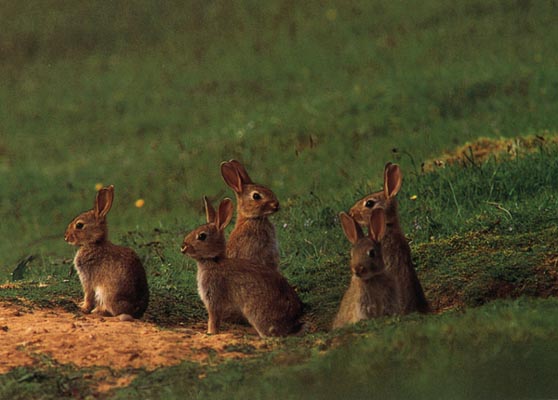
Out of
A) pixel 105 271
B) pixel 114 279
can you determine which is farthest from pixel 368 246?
pixel 105 271

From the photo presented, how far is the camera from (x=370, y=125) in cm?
1644

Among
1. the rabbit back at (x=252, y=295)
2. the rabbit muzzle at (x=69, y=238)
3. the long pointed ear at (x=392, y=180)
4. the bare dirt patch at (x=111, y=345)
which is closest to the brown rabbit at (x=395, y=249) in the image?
the long pointed ear at (x=392, y=180)

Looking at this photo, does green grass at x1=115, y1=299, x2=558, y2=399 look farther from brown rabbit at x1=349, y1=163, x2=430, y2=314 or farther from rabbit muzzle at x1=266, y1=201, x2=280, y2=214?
rabbit muzzle at x1=266, y1=201, x2=280, y2=214

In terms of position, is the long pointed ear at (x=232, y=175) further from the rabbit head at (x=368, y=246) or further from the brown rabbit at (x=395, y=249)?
the rabbit head at (x=368, y=246)

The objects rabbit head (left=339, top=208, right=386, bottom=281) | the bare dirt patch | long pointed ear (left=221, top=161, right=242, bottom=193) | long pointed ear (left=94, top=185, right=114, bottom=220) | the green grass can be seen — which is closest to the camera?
the green grass

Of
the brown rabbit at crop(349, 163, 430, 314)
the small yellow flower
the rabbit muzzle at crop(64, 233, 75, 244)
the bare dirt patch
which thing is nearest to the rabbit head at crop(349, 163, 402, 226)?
the brown rabbit at crop(349, 163, 430, 314)

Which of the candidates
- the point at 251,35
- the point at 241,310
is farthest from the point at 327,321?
the point at 251,35

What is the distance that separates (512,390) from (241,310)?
276 centimetres

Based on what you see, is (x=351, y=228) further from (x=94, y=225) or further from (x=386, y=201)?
(x=94, y=225)

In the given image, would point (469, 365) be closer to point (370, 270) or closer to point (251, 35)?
point (370, 270)

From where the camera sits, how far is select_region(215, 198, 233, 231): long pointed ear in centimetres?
887

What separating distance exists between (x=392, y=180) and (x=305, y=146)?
24.4 ft

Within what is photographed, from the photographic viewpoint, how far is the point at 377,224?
8.09m

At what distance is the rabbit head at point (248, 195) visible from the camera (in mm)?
9406
